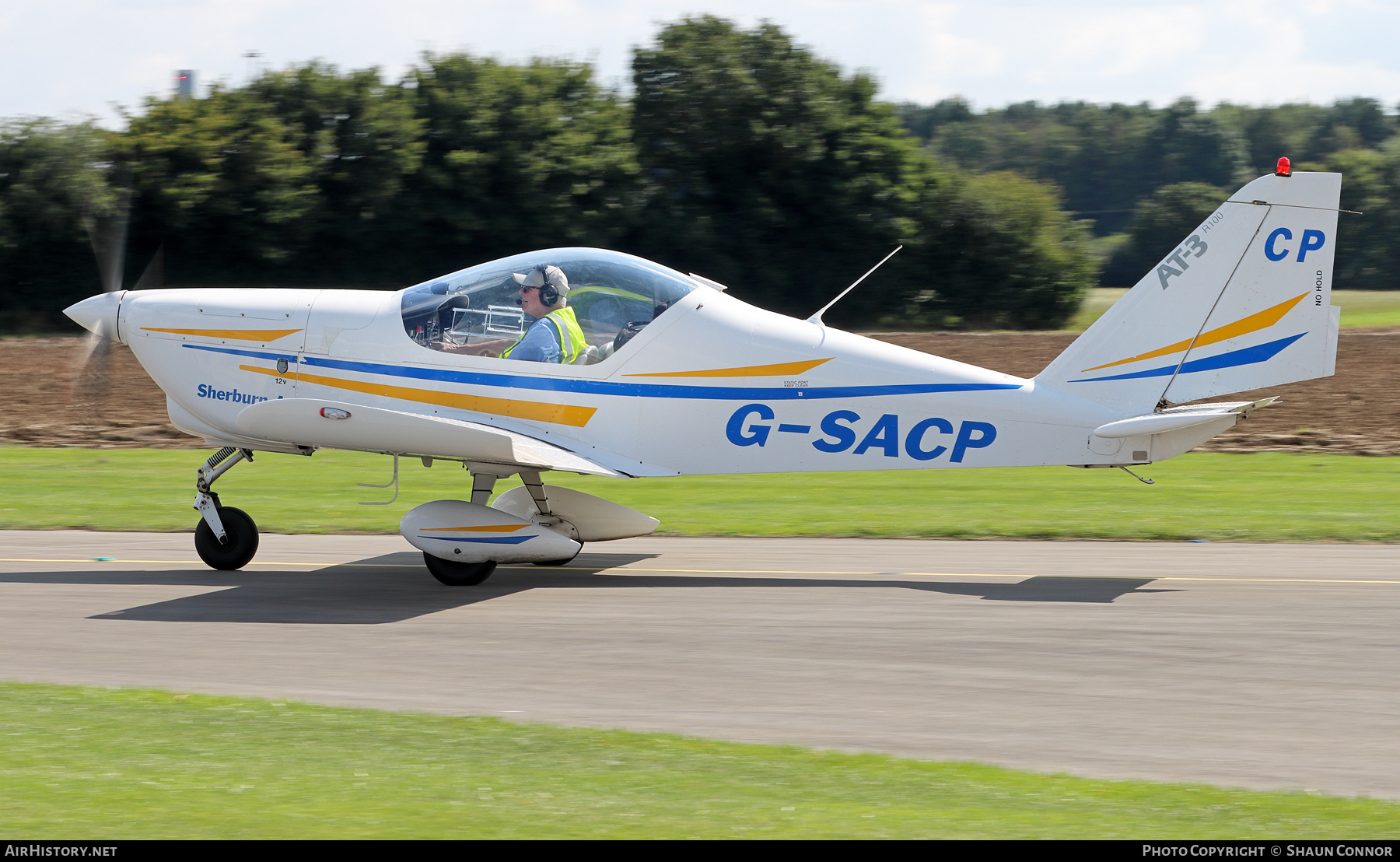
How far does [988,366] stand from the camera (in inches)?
1041

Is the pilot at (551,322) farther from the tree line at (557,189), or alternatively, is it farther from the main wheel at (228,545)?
the tree line at (557,189)

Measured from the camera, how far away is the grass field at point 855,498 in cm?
1259

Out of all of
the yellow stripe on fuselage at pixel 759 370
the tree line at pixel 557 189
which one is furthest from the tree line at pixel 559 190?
the yellow stripe on fuselage at pixel 759 370

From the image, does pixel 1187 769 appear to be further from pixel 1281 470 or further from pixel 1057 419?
pixel 1281 470

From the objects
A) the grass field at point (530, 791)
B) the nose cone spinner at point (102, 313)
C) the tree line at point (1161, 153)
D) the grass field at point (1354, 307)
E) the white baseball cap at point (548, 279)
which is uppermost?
the tree line at point (1161, 153)

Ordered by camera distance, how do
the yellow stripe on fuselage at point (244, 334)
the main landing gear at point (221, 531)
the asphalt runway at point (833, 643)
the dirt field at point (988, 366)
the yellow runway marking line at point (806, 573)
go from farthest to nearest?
the dirt field at point (988, 366), the main landing gear at point (221, 531), the yellow stripe on fuselage at point (244, 334), the yellow runway marking line at point (806, 573), the asphalt runway at point (833, 643)

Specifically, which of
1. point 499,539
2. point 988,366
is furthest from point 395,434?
point 988,366

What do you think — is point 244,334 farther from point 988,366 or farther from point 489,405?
point 988,366

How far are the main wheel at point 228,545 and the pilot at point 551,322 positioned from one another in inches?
107

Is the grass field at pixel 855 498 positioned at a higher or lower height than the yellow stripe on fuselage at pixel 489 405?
lower

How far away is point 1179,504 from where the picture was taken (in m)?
13.8

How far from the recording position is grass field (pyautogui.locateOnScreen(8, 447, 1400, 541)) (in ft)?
41.3

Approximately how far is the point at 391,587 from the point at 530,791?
527cm

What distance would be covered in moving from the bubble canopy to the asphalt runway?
1807 millimetres
